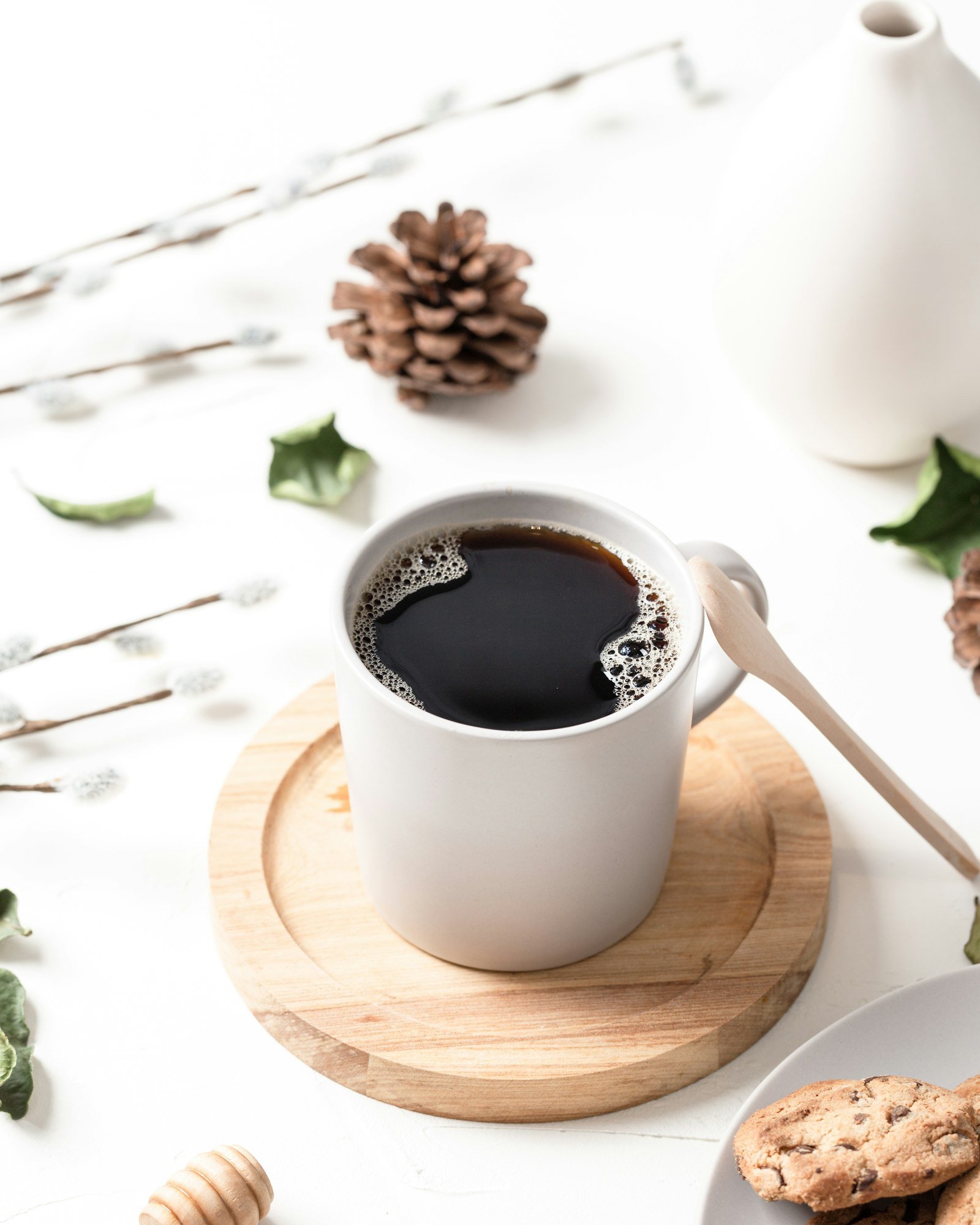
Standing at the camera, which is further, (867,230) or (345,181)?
A: (345,181)

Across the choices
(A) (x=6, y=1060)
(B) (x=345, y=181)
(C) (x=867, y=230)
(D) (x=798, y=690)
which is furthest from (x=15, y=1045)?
(B) (x=345, y=181)

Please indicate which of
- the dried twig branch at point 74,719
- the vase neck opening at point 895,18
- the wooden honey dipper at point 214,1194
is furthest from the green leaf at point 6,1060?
the vase neck opening at point 895,18

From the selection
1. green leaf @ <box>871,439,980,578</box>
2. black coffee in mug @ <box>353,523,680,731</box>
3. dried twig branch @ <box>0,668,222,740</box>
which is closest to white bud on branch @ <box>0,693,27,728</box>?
dried twig branch @ <box>0,668,222,740</box>

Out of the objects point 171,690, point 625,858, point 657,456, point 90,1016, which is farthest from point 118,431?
point 625,858

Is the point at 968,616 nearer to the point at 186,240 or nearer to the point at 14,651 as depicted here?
the point at 14,651

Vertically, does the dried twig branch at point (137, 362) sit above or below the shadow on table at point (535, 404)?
above

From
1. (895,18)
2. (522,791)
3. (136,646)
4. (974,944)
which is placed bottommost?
(974,944)

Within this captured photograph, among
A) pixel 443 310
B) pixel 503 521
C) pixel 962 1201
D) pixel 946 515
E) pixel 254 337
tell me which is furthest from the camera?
pixel 254 337

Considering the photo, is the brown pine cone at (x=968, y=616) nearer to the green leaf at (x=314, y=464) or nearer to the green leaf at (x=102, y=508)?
the green leaf at (x=314, y=464)
